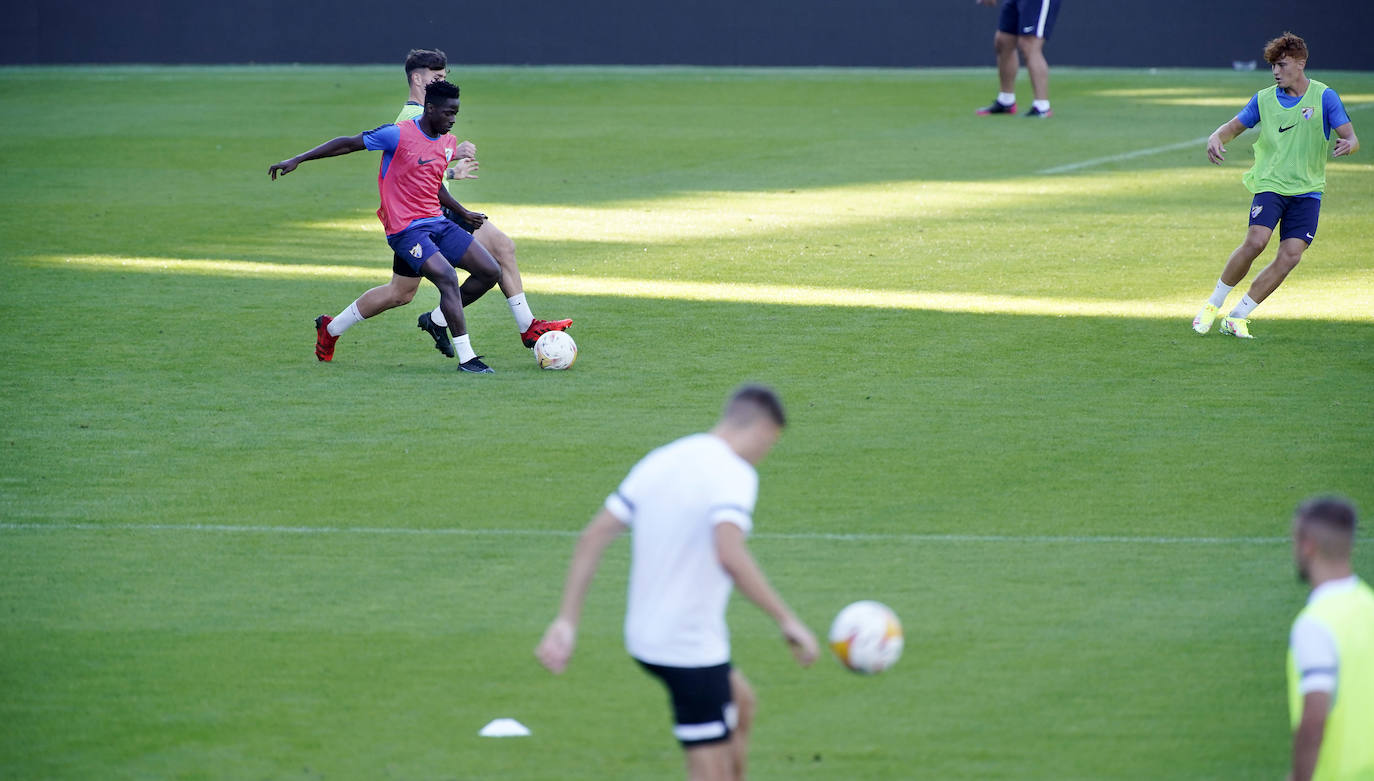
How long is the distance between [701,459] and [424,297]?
10733mm

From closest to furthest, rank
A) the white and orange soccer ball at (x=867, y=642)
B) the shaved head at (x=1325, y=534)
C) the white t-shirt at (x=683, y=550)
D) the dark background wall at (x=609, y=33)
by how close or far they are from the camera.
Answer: the shaved head at (x=1325, y=534), the white t-shirt at (x=683, y=550), the white and orange soccer ball at (x=867, y=642), the dark background wall at (x=609, y=33)

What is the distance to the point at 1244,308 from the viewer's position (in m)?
12.9

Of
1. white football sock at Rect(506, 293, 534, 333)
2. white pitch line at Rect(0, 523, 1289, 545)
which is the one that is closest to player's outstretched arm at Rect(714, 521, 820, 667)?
white pitch line at Rect(0, 523, 1289, 545)

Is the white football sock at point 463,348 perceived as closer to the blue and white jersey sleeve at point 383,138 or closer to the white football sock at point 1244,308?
the blue and white jersey sleeve at point 383,138

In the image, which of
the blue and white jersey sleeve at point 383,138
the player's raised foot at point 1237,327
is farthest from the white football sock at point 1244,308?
the blue and white jersey sleeve at point 383,138

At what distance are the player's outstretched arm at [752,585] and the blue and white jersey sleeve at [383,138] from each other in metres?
7.19

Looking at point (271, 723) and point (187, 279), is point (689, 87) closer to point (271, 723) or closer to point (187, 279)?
point (187, 279)

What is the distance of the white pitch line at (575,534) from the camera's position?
812 centimetres

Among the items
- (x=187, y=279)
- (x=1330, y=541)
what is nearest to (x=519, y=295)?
(x=187, y=279)

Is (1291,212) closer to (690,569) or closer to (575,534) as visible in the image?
(575,534)

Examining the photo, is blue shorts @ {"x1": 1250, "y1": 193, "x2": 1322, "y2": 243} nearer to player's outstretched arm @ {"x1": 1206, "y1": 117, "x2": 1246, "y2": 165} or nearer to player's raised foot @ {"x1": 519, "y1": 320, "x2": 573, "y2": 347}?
player's outstretched arm @ {"x1": 1206, "y1": 117, "x2": 1246, "y2": 165}

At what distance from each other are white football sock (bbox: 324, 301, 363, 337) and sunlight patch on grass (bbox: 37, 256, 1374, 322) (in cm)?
309

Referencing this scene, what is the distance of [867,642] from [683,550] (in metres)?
0.77

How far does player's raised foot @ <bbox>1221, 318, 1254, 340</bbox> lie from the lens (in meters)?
12.9
